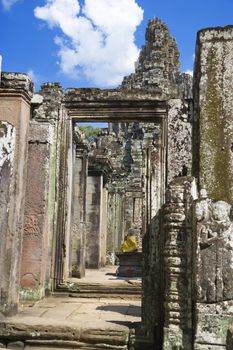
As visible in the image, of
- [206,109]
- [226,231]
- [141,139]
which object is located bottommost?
[226,231]

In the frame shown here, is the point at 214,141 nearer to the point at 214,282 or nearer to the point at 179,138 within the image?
the point at 179,138

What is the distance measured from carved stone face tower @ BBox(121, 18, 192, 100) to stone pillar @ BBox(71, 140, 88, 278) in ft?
38.0

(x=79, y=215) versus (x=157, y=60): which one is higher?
(x=157, y=60)

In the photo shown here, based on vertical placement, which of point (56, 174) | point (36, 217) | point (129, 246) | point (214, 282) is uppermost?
point (56, 174)

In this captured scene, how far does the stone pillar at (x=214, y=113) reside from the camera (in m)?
5.63

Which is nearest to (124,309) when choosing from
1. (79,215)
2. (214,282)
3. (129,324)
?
(129,324)

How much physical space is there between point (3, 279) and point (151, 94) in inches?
169

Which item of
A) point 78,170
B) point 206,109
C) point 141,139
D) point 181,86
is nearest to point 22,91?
point 206,109

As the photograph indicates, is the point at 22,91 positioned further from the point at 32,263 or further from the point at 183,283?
the point at 183,283

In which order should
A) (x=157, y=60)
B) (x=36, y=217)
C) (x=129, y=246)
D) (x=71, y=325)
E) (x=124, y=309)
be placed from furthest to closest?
1. (x=157, y=60)
2. (x=129, y=246)
3. (x=36, y=217)
4. (x=124, y=309)
5. (x=71, y=325)

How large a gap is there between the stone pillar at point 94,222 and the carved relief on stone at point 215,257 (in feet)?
35.9

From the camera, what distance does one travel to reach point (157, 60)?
93.9ft

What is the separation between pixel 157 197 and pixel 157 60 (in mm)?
24346

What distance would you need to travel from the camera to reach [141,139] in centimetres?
2366
